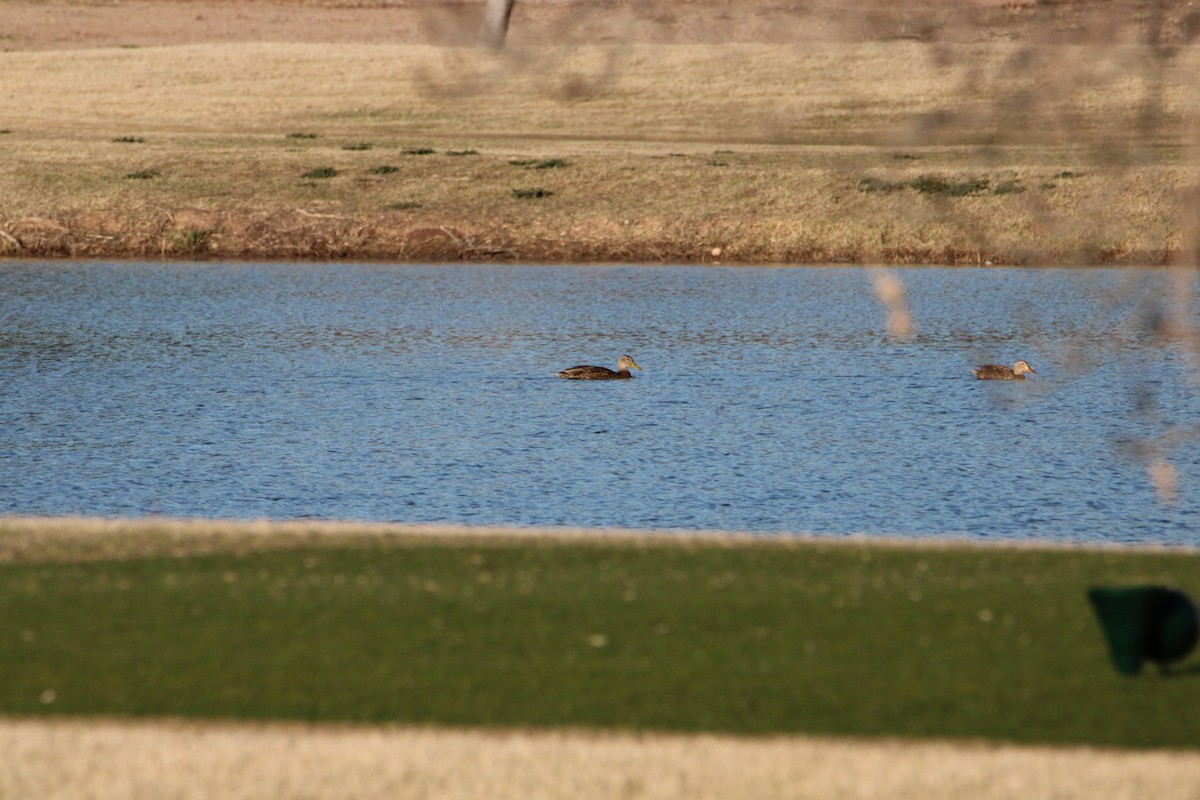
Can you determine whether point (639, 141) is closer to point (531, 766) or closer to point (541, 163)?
point (541, 163)

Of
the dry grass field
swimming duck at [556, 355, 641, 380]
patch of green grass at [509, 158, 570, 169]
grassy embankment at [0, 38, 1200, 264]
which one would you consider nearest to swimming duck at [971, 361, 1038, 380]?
the dry grass field

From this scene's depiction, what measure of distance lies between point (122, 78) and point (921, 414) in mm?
45833

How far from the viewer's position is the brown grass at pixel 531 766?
5816mm

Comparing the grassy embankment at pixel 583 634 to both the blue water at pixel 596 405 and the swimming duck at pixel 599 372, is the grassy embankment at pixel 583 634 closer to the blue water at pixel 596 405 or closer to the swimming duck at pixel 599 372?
the blue water at pixel 596 405

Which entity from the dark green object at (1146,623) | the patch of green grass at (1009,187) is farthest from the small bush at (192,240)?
the dark green object at (1146,623)

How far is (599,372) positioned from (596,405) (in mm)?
1475

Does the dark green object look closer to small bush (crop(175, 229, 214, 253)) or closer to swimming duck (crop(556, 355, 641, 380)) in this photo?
swimming duck (crop(556, 355, 641, 380))

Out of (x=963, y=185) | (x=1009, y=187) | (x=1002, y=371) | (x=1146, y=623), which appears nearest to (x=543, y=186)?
(x=963, y=185)

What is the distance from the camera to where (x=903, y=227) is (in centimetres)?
3438

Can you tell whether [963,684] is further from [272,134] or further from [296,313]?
[272,134]

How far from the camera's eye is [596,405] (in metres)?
19.7

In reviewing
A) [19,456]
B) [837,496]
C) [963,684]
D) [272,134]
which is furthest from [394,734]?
[272,134]

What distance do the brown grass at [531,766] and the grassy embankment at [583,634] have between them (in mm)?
171

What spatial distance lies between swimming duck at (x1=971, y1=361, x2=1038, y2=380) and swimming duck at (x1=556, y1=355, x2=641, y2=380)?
423 centimetres
